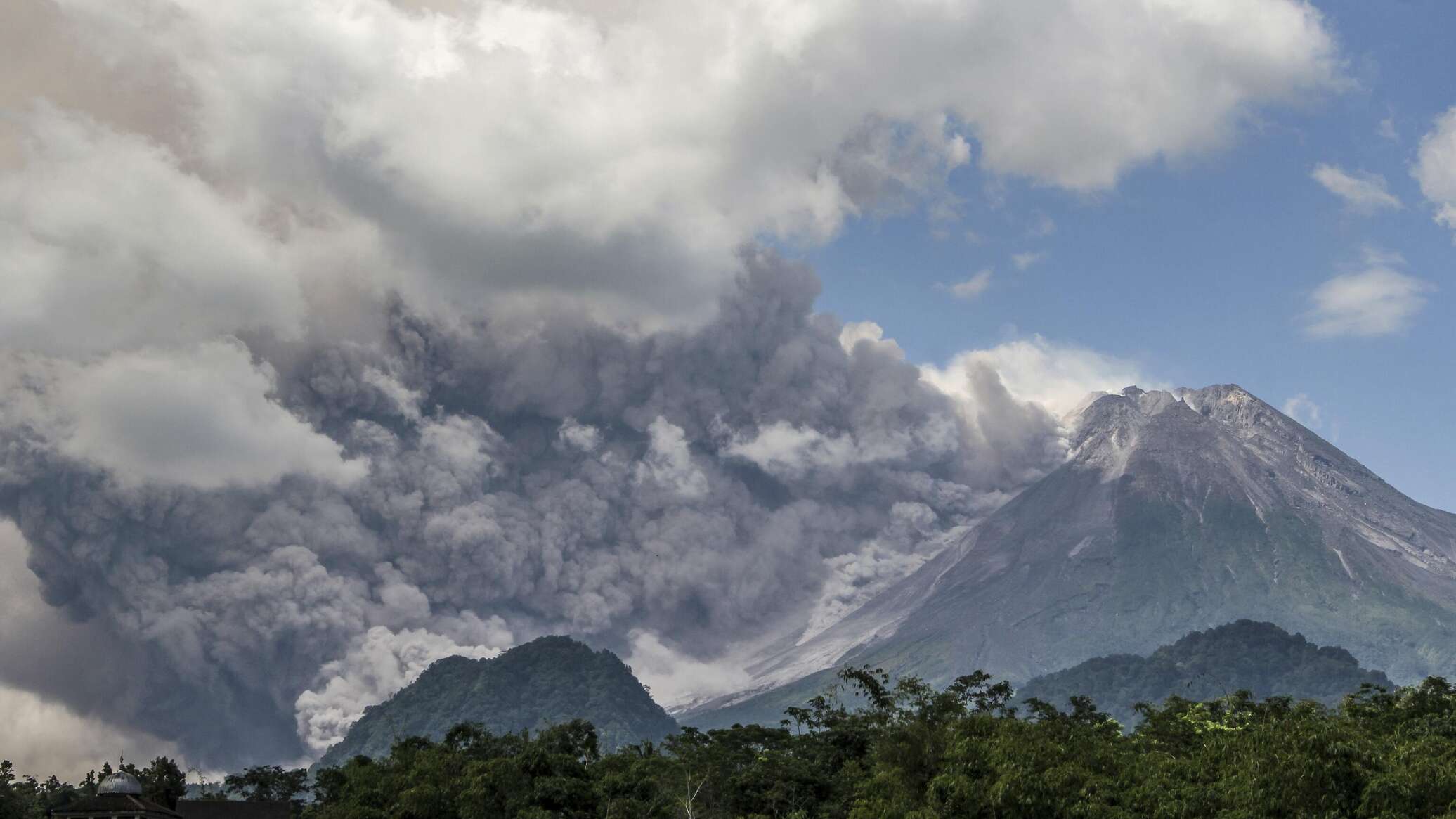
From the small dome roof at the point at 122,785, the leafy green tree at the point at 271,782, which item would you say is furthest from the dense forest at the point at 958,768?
the leafy green tree at the point at 271,782

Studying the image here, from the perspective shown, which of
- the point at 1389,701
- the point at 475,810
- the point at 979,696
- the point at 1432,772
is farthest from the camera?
the point at 979,696

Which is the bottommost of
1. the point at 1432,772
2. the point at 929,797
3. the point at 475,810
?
the point at 1432,772

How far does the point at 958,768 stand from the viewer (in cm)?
5372

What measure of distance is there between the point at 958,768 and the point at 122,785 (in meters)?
80.4

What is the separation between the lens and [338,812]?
74000 millimetres

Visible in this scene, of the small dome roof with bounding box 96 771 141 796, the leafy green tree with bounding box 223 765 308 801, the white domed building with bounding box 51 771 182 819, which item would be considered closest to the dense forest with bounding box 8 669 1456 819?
the white domed building with bounding box 51 771 182 819

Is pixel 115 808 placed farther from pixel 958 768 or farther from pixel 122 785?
pixel 958 768

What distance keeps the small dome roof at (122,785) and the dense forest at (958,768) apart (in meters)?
6.06

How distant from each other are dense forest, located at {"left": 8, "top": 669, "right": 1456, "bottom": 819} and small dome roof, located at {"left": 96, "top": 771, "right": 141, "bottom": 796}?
606 centimetres

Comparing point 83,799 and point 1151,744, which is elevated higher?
point 83,799

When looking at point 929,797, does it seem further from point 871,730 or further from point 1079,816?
point 871,730

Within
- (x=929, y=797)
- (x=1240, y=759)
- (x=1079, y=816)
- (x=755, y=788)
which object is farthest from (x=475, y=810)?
(x=1240, y=759)

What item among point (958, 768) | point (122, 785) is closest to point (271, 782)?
point (122, 785)

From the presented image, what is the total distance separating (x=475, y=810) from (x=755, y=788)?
18.8 metres
